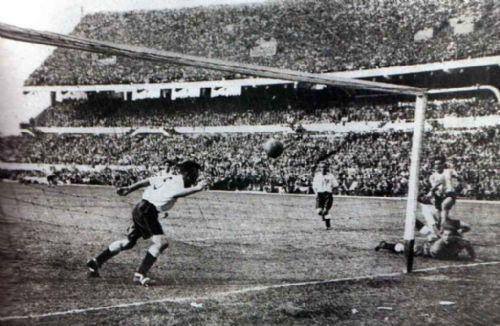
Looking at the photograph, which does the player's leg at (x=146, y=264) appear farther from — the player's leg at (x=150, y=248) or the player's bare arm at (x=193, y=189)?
the player's bare arm at (x=193, y=189)

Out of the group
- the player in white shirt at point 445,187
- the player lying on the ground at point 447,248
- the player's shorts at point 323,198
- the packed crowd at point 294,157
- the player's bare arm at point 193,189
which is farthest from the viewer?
the player's shorts at point 323,198

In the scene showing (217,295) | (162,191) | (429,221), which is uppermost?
(162,191)

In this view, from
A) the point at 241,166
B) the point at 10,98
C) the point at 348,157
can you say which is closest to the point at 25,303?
the point at 10,98

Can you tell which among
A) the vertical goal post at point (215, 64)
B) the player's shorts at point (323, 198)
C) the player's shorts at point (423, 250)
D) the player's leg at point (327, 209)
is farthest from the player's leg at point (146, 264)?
the player's shorts at point (323, 198)

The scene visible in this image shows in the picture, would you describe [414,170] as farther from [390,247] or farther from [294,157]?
[294,157]

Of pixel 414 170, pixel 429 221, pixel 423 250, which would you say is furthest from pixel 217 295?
pixel 429 221

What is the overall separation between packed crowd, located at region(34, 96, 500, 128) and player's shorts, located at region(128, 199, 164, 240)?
1.86 metres

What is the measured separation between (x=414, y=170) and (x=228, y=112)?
4.25 m

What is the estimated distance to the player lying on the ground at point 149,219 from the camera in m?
4.37

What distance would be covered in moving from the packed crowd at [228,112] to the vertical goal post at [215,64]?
215cm

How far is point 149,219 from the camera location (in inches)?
→ 176

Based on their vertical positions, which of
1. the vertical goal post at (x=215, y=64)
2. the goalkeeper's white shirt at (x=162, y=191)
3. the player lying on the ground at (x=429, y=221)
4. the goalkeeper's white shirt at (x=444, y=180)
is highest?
the vertical goal post at (x=215, y=64)

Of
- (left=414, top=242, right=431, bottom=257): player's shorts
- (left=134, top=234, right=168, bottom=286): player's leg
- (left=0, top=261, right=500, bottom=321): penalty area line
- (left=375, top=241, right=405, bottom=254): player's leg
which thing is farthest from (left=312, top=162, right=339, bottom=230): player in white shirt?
(left=134, top=234, right=168, bottom=286): player's leg

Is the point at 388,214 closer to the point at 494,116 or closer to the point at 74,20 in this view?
the point at 494,116
